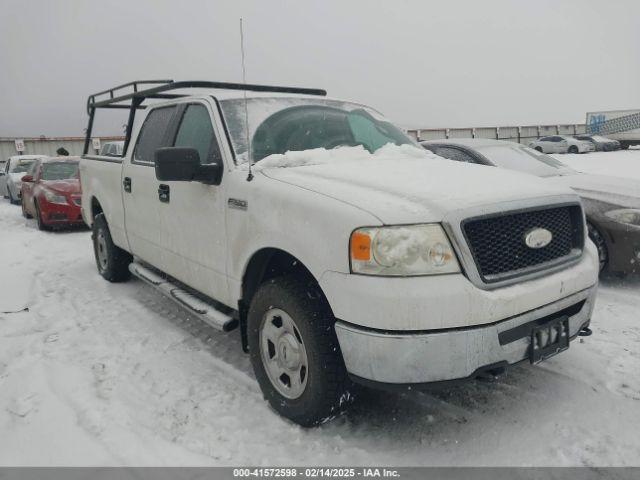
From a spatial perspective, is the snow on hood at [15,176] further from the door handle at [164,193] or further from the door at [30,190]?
the door handle at [164,193]

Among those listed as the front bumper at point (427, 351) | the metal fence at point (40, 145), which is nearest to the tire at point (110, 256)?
the front bumper at point (427, 351)

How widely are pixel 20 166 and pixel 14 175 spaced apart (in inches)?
30.5

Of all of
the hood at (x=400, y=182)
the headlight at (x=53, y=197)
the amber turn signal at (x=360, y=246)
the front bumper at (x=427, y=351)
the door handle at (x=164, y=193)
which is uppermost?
Answer: the hood at (x=400, y=182)

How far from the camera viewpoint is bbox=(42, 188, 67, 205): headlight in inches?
376

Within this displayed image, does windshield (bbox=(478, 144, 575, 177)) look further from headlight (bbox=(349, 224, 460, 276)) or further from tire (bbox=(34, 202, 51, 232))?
tire (bbox=(34, 202, 51, 232))

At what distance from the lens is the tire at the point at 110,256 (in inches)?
217

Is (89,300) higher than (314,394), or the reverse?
(314,394)

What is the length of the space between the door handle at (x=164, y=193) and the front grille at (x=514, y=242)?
2351 millimetres

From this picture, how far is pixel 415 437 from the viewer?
2623 millimetres

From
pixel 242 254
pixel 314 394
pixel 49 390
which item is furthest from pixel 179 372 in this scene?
pixel 314 394

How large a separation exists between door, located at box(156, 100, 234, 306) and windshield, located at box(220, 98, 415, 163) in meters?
0.17

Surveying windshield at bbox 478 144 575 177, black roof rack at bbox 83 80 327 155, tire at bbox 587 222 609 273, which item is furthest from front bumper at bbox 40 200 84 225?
Result: tire at bbox 587 222 609 273

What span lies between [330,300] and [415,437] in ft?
3.03

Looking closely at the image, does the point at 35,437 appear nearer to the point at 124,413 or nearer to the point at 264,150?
the point at 124,413
